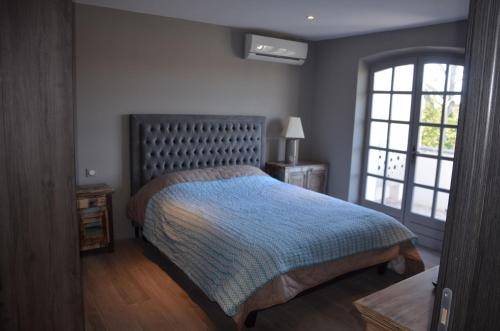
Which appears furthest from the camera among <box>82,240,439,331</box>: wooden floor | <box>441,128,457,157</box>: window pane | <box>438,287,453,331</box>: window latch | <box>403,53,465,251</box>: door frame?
<box>403,53,465,251</box>: door frame

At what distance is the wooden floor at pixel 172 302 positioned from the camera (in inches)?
105

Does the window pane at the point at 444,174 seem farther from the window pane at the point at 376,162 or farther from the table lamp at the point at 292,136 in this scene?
the table lamp at the point at 292,136

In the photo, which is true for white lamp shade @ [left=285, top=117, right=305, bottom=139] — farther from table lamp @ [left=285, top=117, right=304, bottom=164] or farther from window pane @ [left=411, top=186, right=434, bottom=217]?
window pane @ [left=411, top=186, right=434, bottom=217]

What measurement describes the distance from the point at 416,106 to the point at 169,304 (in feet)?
11.2

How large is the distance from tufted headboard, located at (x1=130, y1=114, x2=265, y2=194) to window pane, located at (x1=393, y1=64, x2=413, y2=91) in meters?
1.69

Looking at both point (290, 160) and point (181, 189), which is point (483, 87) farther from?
point (290, 160)

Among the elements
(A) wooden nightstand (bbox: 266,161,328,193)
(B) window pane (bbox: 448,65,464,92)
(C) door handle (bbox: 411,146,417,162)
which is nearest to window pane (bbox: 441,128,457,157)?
(C) door handle (bbox: 411,146,417,162)

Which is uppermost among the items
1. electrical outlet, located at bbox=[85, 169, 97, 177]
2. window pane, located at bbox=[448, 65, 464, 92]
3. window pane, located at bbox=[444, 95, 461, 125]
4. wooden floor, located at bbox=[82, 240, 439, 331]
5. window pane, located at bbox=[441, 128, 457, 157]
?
window pane, located at bbox=[448, 65, 464, 92]

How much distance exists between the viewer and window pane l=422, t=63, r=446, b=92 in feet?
13.8

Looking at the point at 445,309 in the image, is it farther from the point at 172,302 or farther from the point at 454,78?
the point at 454,78

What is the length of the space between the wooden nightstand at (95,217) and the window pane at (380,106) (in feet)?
10.8

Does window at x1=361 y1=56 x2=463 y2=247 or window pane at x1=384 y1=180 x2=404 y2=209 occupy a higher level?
window at x1=361 y1=56 x2=463 y2=247

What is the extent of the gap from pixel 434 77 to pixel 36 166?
163 inches

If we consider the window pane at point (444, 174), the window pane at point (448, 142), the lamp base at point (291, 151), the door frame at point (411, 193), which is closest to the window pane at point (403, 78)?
the door frame at point (411, 193)
